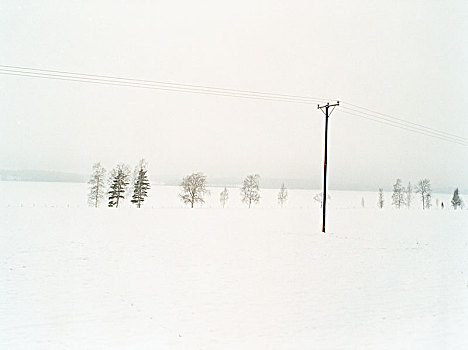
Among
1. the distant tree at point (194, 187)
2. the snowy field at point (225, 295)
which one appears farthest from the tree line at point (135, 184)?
the snowy field at point (225, 295)

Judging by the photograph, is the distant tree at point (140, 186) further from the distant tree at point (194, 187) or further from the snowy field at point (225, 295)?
the snowy field at point (225, 295)

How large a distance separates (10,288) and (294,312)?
8.14 metres

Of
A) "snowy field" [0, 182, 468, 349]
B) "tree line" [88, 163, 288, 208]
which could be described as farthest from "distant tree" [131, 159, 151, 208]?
"snowy field" [0, 182, 468, 349]

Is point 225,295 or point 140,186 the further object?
point 140,186

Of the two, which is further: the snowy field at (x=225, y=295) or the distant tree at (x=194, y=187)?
the distant tree at (x=194, y=187)

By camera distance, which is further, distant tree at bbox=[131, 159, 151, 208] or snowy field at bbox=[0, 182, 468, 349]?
distant tree at bbox=[131, 159, 151, 208]

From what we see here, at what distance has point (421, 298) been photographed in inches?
355

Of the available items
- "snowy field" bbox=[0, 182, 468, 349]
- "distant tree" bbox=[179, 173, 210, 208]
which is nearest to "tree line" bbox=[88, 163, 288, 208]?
"distant tree" bbox=[179, 173, 210, 208]

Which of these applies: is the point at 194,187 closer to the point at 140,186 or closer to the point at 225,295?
the point at 140,186

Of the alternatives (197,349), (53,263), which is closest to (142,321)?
(197,349)

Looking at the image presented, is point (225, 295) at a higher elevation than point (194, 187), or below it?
below

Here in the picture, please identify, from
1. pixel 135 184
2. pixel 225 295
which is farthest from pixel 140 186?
pixel 225 295

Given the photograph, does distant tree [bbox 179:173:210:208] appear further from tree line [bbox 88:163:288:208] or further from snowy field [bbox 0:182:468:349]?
snowy field [bbox 0:182:468:349]

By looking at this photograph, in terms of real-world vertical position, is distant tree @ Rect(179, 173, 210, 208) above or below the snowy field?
above
